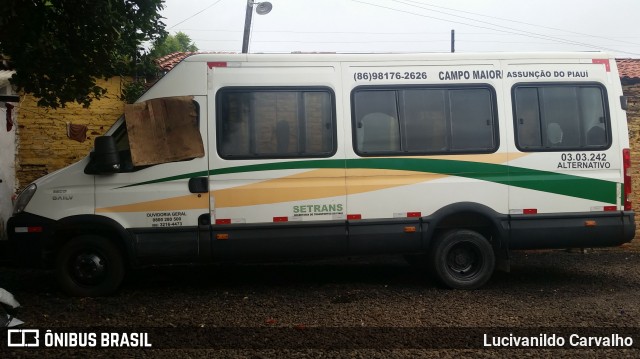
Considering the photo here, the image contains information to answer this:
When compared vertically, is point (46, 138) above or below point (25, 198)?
above

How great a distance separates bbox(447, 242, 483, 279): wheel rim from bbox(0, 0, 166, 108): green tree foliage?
445 centimetres

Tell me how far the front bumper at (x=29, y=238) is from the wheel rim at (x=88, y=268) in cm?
34

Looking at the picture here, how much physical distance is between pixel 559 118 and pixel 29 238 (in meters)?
6.20

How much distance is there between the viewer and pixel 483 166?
6.46 metres

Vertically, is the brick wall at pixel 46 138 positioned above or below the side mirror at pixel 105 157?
above

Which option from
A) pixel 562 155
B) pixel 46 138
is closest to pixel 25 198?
pixel 46 138

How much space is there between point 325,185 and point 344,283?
1.44 metres

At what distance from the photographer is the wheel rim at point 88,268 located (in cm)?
612

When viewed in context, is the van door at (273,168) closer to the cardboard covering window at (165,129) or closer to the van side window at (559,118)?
the cardboard covering window at (165,129)

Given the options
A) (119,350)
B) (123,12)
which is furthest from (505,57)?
(119,350)

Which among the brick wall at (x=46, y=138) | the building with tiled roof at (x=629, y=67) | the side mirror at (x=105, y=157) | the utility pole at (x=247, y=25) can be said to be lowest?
the side mirror at (x=105, y=157)

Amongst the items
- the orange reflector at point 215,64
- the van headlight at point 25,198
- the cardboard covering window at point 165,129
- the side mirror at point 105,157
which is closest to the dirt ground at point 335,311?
the van headlight at point 25,198

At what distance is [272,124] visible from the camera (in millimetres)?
6238

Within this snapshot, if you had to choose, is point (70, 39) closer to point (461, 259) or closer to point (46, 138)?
point (46, 138)
